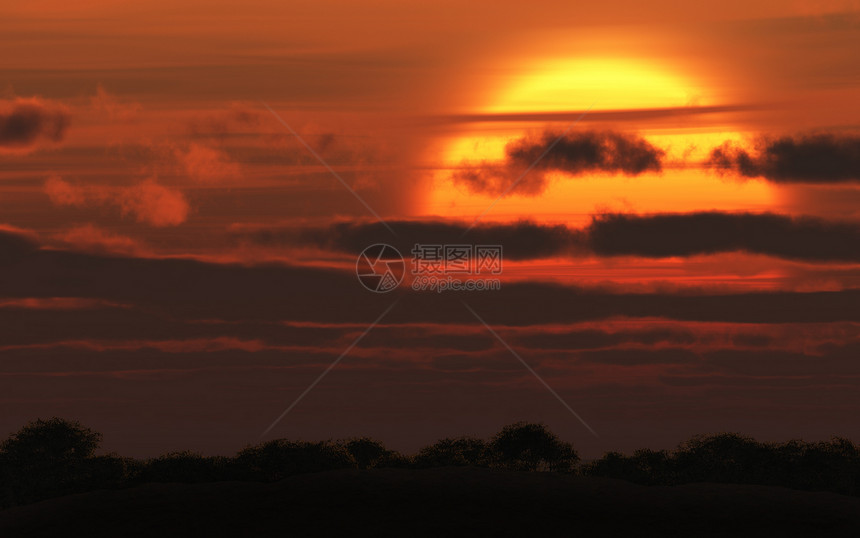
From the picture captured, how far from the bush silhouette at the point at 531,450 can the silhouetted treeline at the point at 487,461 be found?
0.17 meters

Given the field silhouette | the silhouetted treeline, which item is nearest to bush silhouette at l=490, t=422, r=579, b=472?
the silhouetted treeline

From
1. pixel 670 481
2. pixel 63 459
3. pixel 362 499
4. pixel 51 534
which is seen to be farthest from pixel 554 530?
pixel 63 459

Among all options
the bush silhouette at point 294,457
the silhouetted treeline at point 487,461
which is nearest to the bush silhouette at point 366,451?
the silhouetted treeline at point 487,461

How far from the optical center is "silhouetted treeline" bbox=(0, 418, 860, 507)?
145 meters

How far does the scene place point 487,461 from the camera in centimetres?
16800

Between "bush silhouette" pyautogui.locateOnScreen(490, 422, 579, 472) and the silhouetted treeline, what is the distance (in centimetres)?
17

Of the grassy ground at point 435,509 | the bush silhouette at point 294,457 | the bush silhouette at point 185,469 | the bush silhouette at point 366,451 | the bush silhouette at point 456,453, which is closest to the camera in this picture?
the grassy ground at point 435,509

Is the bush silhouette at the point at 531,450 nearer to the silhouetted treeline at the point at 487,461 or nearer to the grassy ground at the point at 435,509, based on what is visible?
the silhouetted treeline at the point at 487,461

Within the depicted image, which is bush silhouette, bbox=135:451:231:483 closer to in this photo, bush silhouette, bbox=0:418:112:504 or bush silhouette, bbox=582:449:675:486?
bush silhouette, bbox=0:418:112:504

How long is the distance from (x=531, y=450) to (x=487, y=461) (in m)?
7.85

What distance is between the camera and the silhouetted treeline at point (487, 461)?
14475 centimetres

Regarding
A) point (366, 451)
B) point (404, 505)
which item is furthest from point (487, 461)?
point (404, 505)

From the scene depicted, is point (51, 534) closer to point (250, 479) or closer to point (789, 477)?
point (250, 479)

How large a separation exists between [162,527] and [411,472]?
29897 mm
